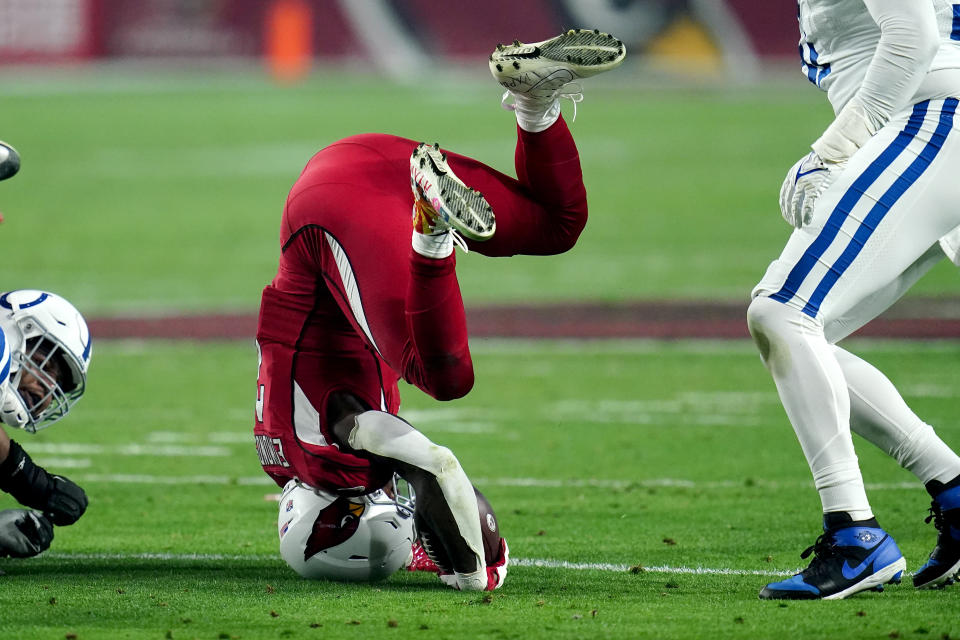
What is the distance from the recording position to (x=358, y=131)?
2366 cm

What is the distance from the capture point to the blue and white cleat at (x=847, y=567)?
4.31 meters

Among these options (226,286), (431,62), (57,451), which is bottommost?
(431,62)

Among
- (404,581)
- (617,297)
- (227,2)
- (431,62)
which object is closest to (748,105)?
(431,62)

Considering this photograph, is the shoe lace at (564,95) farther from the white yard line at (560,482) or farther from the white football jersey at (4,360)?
the white yard line at (560,482)

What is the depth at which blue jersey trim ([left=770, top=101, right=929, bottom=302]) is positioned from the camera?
431 cm

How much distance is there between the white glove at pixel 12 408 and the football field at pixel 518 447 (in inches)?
19.2

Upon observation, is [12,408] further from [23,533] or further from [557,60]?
[557,60]

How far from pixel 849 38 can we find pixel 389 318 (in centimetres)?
155

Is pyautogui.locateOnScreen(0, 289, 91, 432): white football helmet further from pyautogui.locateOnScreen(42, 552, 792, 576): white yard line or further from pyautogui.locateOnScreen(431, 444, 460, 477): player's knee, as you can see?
pyautogui.locateOnScreen(431, 444, 460, 477): player's knee

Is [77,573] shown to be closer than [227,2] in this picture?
Yes

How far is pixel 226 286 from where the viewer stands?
43.3 ft

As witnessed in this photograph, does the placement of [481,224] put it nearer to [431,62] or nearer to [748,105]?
[748,105]

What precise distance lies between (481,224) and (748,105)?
2651 cm

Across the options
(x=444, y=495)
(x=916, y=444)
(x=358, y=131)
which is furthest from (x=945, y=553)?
(x=358, y=131)
